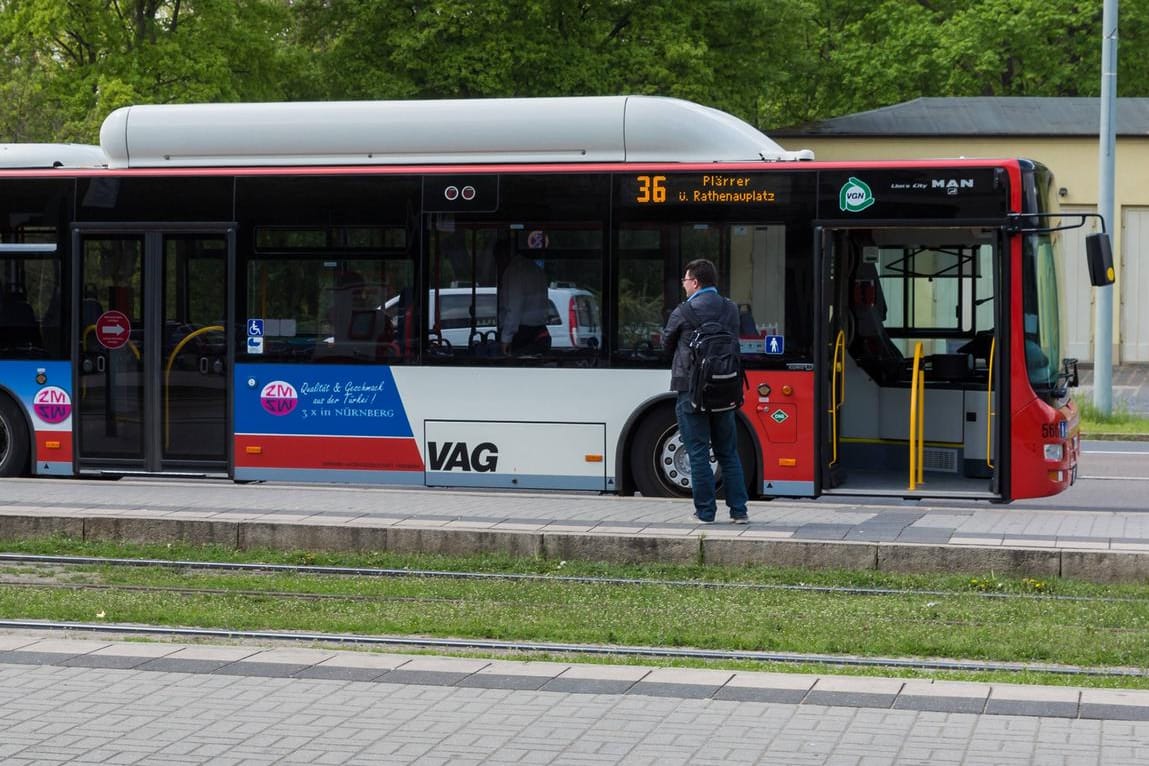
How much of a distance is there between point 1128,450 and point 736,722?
14906 millimetres

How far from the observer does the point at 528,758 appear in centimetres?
578

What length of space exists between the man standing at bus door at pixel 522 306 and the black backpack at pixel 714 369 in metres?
2.45

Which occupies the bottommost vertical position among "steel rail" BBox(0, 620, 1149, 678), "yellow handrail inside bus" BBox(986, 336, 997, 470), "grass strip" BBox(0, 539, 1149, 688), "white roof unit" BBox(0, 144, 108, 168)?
"steel rail" BBox(0, 620, 1149, 678)

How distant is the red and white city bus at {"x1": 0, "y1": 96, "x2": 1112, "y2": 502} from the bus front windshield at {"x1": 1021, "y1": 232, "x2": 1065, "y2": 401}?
29mm

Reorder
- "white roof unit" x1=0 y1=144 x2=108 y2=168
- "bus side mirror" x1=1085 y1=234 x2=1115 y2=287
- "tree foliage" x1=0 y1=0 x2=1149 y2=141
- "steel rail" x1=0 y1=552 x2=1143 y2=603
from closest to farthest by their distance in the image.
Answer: "steel rail" x1=0 y1=552 x2=1143 y2=603, "bus side mirror" x1=1085 y1=234 x2=1115 y2=287, "white roof unit" x1=0 y1=144 x2=108 y2=168, "tree foliage" x1=0 y1=0 x2=1149 y2=141

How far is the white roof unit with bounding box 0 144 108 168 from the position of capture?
14695 mm

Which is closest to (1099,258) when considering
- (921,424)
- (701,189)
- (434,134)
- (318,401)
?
(921,424)

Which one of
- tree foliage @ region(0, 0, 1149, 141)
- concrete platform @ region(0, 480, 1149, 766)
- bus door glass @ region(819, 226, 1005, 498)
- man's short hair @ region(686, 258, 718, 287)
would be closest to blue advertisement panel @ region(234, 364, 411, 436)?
man's short hair @ region(686, 258, 718, 287)

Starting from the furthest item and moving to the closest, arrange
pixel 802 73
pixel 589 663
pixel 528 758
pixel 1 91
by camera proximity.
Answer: pixel 802 73 → pixel 1 91 → pixel 589 663 → pixel 528 758

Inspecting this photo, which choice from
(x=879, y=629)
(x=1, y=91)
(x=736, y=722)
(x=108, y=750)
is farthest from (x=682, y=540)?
(x=1, y=91)

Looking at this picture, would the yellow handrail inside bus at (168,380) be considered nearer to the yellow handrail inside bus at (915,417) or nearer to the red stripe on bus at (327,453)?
→ the red stripe on bus at (327,453)

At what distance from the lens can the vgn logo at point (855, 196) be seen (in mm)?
12648

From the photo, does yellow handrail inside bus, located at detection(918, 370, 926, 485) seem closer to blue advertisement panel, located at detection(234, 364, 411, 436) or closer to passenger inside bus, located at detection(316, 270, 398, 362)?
blue advertisement panel, located at detection(234, 364, 411, 436)

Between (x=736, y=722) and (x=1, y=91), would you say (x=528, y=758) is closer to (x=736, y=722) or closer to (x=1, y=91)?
(x=736, y=722)
